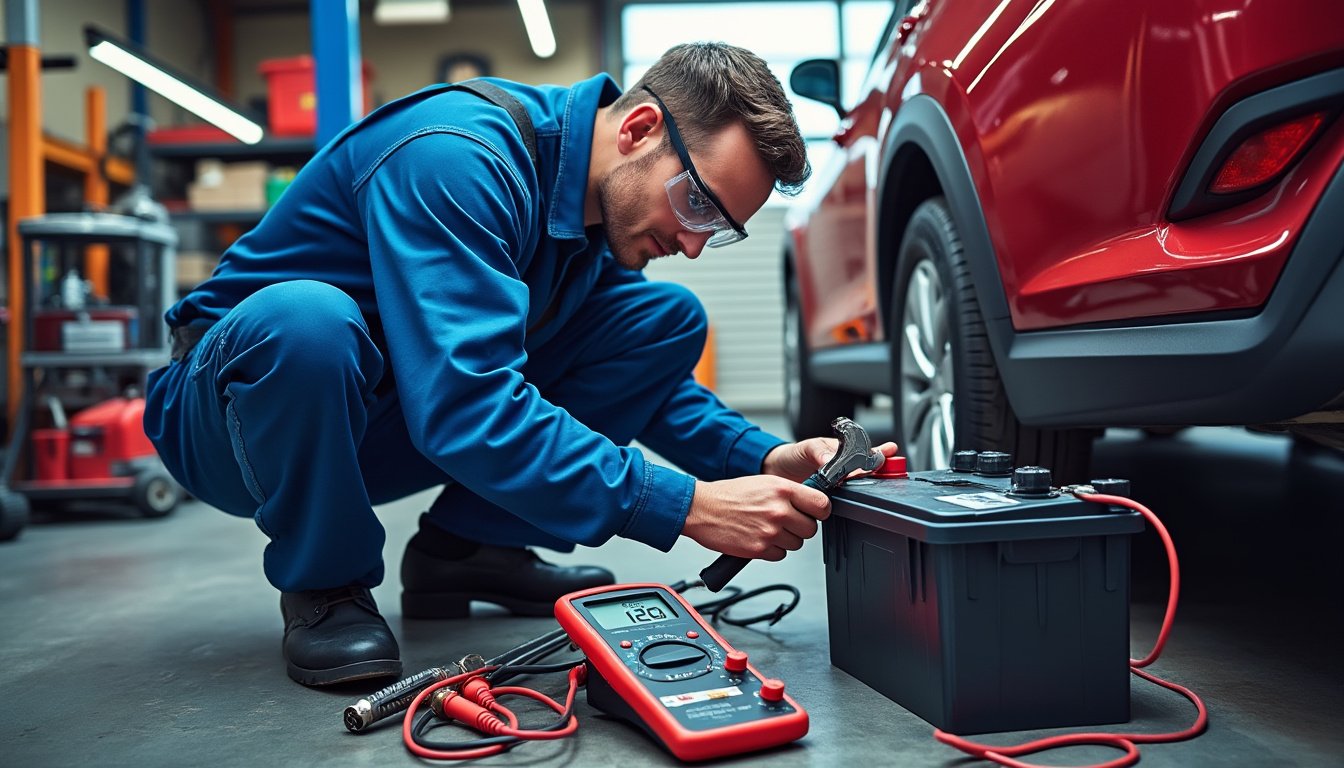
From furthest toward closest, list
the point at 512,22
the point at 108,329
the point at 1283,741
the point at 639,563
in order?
the point at 512,22, the point at 108,329, the point at 639,563, the point at 1283,741

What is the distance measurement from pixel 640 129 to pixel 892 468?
0.52 metres

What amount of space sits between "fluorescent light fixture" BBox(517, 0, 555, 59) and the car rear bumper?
543 centimetres

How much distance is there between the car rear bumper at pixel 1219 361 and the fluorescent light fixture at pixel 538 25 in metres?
5.43

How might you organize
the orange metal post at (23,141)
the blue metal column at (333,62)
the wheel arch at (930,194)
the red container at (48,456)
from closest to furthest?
the wheel arch at (930,194) → the red container at (48,456) → the orange metal post at (23,141) → the blue metal column at (333,62)

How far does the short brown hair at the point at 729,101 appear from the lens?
1316 millimetres

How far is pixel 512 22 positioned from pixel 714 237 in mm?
7601

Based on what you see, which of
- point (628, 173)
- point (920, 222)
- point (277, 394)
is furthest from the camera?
point (920, 222)

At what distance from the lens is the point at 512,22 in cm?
844

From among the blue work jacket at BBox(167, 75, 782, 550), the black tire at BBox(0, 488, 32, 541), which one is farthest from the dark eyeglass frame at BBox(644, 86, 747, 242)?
the black tire at BBox(0, 488, 32, 541)

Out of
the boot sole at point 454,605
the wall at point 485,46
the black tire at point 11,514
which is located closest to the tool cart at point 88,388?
the black tire at point 11,514

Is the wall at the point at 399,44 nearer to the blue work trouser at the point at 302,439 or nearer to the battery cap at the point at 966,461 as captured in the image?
the blue work trouser at the point at 302,439

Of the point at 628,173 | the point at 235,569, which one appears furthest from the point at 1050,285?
the point at 235,569

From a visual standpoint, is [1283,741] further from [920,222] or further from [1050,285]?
[920,222]

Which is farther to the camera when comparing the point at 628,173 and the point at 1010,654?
the point at 628,173
